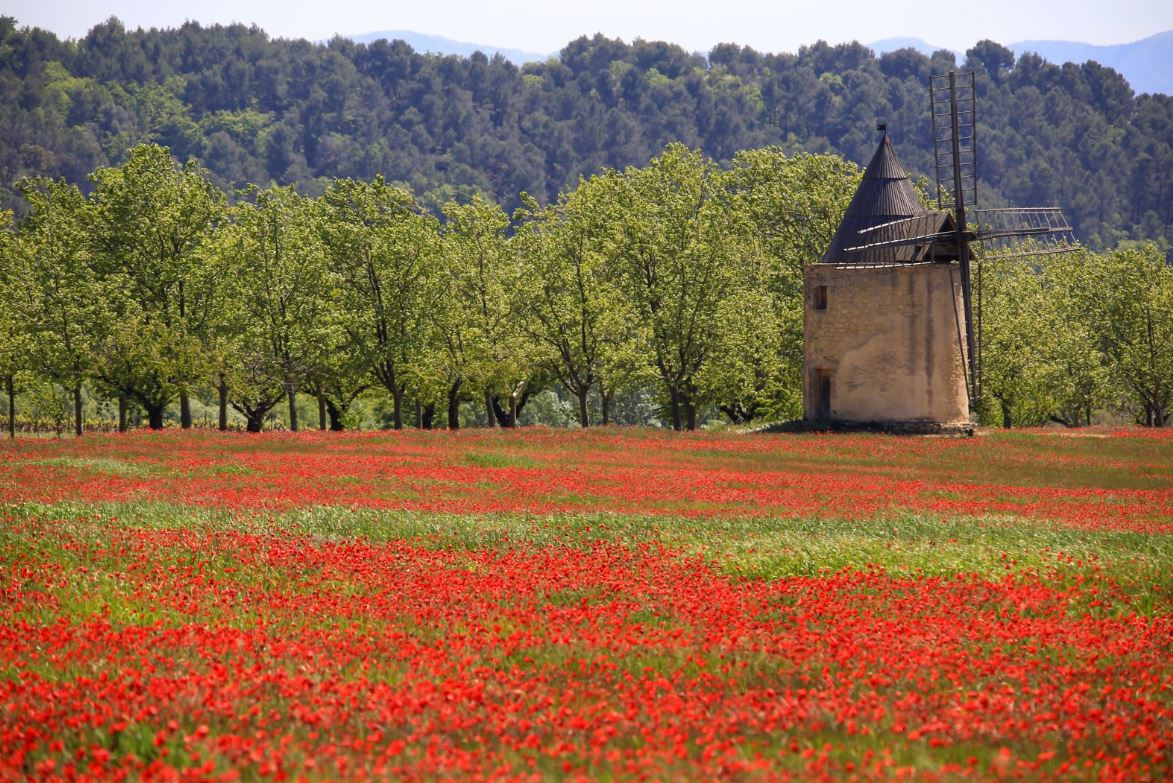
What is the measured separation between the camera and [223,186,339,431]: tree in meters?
57.5

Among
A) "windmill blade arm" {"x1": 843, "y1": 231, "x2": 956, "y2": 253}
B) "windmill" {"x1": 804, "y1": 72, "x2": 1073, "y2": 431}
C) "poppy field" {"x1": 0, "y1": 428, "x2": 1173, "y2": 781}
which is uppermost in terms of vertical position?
"windmill blade arm" {"x1": 843, "y1": 231, "x2": 956, "y2": 253}

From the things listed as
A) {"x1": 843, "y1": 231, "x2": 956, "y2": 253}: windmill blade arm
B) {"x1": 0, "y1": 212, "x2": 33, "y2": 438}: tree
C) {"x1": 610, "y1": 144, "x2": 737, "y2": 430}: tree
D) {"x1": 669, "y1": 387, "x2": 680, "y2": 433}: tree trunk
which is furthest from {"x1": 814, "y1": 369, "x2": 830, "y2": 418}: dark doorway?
{"x1": 0, "y1": 212, "x2": 33, "y2": 438}: tree

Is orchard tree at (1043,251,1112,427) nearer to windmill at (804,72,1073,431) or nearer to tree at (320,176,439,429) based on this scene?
windmill at (804,72,1073,431)

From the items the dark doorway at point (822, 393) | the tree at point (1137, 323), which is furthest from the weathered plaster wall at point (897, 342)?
the tree at point (1137, 323)

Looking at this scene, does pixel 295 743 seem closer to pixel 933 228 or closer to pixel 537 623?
pixel 537 623

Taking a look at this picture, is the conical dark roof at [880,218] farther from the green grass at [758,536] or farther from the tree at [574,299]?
the green grass at [758,536]

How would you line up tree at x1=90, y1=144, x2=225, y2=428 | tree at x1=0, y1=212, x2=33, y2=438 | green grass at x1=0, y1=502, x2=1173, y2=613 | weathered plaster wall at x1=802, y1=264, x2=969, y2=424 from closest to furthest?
green grass at x1=0, y1=502, x2=1173, y2=613, weathered plaster wall at x1=802, y1=264, x2=969, y2=424, tree at x1=0, y1=212, x2=33, y2=438, tree at x1=90, y1=144, x2=225, y2=428

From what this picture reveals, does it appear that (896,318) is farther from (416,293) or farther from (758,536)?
(758,536)

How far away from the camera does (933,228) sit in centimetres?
5544

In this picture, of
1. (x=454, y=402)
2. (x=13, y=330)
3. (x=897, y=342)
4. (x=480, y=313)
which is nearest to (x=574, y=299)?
(x=480, y=313)

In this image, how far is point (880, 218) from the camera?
56.5m

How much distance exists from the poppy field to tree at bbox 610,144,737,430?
32.2m

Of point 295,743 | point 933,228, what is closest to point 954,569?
point 295,743

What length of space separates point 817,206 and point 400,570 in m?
54.8
